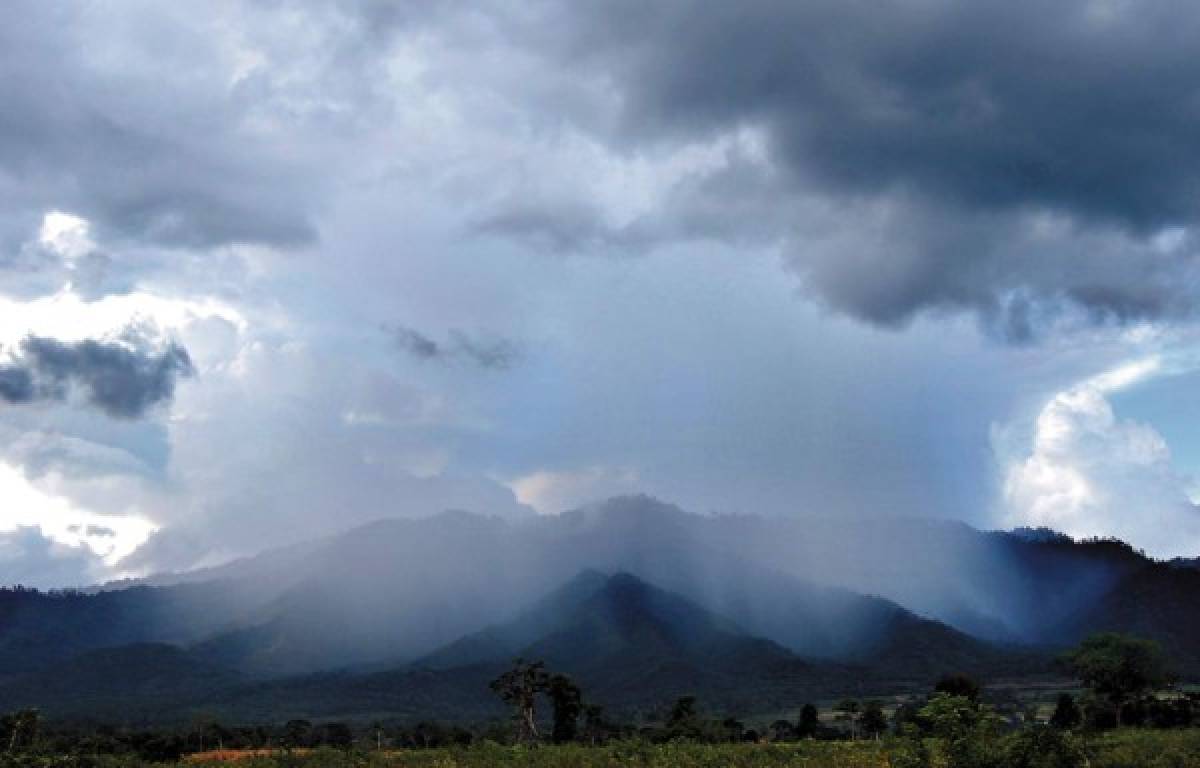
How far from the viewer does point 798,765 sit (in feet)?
266

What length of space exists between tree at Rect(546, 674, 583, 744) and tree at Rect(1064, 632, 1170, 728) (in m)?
66.3

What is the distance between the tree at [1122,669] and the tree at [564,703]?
66.3 meters

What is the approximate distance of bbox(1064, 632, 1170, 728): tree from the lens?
14538cm

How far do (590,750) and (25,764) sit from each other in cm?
6088

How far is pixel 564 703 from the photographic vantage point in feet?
469

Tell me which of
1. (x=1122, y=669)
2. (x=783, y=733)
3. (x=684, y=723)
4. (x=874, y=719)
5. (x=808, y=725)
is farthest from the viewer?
(x=783, y=733)

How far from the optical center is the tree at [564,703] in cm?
14138

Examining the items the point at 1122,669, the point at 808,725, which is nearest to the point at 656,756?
the point at 808,725

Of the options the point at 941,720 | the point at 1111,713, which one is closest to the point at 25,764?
the point at 941,720

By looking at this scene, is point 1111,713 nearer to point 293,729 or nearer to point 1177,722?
point 1177,722

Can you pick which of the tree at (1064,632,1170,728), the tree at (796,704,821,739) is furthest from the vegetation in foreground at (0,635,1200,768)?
the tree at (796,704,821,739)

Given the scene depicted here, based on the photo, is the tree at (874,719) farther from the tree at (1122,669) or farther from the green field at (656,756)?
the green field at (656,756)

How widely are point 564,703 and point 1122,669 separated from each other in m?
72.7

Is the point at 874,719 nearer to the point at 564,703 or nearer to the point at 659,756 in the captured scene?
the point at 564,703
